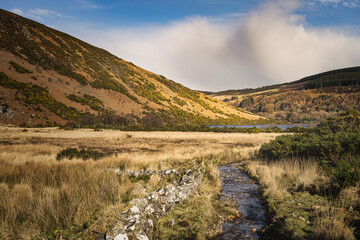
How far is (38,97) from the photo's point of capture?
42.2 m

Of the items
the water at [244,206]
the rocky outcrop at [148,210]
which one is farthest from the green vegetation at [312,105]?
the rocky outcrop at [148,210]

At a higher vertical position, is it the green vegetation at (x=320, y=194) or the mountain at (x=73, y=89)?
the mountain at (x=73, y=89)

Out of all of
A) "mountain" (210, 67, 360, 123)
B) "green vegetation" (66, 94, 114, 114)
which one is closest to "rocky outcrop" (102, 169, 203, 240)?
"green vegetation" (66, 94, 114, 114)

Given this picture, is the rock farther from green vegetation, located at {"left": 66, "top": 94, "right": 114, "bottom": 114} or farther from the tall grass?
green vegetation, located at {"left": 66, "top": 94, "right": 114, "bottom": 114}

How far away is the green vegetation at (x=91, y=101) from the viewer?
53056 millimetres

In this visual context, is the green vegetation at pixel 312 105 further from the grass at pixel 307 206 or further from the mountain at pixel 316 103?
the grass at pixel 307 206

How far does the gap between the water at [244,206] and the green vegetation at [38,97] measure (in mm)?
45161

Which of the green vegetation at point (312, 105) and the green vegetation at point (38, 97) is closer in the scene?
the green vegetation at point (38, 97)

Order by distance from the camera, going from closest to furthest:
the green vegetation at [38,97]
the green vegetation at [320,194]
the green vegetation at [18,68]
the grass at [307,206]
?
the grass at [307,206] → the green vegetation at [320,194] → the green vegetation at [38,97] → the green vegetation at [18,68]

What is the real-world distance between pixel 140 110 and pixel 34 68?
3377 cm

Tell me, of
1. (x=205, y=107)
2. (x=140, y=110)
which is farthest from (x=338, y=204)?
(x=205, y=107)

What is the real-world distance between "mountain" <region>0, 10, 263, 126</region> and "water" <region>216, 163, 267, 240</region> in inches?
1669

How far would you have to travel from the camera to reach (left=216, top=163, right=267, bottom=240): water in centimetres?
583

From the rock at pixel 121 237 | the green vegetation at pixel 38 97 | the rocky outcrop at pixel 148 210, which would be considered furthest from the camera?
the green vegetation at pixel 38 97
